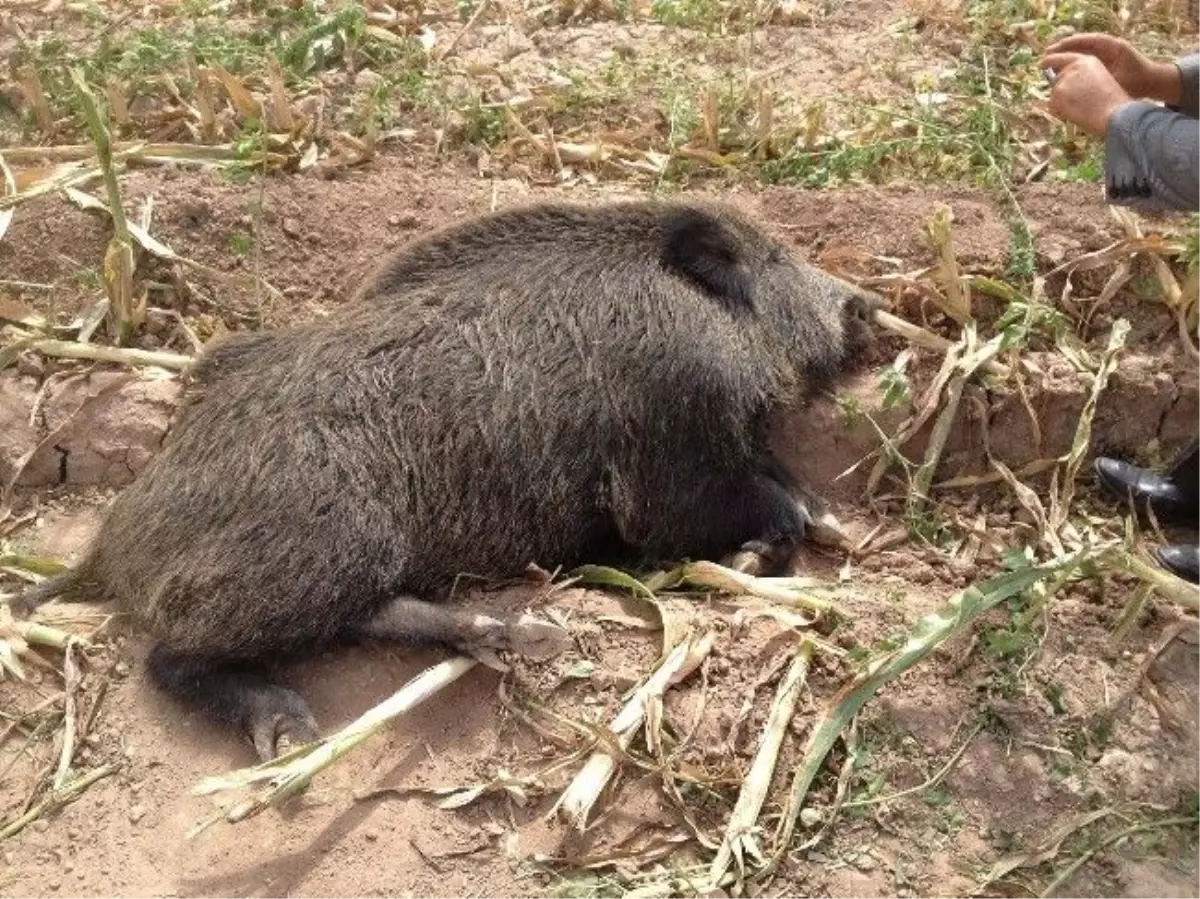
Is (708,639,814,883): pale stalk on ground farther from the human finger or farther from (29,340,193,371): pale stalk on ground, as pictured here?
(29,340,193,371): pale stalk on ground

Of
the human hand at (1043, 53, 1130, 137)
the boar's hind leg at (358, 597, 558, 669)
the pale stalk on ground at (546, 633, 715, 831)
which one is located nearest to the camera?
the pale stalk on ground at (546, 633, 715, 831)

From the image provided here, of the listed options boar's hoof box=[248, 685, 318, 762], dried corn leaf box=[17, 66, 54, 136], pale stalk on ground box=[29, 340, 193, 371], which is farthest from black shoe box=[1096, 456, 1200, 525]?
dried corn leaf box=[17, 66, 54, 136]

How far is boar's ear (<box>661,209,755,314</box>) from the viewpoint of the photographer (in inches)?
171

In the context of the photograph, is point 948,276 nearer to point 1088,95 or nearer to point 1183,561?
point 1088,95

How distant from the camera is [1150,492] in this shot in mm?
4160

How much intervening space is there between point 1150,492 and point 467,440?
2.33 m

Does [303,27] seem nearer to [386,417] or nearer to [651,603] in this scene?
[386,417]

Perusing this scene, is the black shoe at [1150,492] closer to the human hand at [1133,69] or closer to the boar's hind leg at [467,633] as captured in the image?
A: the human hand at [1133,69]

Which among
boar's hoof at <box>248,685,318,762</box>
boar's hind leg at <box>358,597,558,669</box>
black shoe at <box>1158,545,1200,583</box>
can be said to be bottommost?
boar's hoof at <box>248,685,318,762</box>

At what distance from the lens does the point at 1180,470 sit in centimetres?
413

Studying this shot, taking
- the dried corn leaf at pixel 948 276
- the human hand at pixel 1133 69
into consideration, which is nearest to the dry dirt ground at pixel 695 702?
the dried corn leaf at pixel 948 276

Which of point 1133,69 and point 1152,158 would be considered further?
point 1133,69

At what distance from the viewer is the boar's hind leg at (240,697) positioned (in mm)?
3414

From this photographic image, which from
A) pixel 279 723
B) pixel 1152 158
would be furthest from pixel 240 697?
pixel 1152 158
